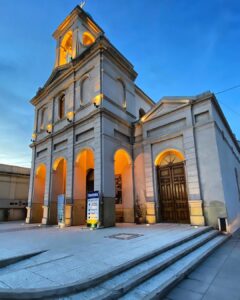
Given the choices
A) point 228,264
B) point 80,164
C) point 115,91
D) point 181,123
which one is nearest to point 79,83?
point 115,91

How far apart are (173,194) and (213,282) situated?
7.17 m

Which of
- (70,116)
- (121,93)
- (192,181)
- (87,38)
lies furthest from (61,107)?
(192,181)

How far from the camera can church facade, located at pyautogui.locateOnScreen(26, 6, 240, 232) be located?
31.5 feet

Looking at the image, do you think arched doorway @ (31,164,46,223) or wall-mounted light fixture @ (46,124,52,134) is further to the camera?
wall-mounted light fixture @ (46,124,52,134)

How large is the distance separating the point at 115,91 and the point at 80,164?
5213 millimetres

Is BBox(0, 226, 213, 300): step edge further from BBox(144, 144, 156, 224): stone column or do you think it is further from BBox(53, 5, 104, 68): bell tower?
BBox(53, 5, 104, 68): bell tower

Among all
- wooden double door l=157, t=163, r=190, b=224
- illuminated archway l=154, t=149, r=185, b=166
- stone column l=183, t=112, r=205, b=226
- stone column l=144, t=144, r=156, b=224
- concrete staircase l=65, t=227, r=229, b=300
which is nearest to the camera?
concrete staircase l=65, t=227, r=229, b=300

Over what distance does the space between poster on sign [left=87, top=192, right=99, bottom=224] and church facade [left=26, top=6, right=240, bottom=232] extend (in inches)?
13.1

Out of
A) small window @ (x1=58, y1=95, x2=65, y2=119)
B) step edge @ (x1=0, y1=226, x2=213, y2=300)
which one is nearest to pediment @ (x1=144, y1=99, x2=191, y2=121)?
small window @ (x1=58, y1=95, x2=65, y2=119)

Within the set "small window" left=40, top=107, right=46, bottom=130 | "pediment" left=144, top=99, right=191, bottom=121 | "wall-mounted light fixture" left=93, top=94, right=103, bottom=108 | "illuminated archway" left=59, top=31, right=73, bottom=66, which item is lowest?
"pediment" left=144, top=99, right=191, bottom=121

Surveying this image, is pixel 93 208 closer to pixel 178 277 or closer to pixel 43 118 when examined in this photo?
pixel 178 277

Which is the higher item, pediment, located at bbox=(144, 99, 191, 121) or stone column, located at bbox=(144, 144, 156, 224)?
pediment, located at bbox=(144, 99, 191, 121)

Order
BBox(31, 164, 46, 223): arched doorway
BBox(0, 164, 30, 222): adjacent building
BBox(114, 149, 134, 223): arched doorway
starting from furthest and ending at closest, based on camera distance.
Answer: BBox(0, 164, 30, 222): adjacent building → BBox(31, 164, 46, 223): arched doorway → BBox(114, 149, 134, 223): arched doorway

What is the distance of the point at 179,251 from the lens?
5020 mm
